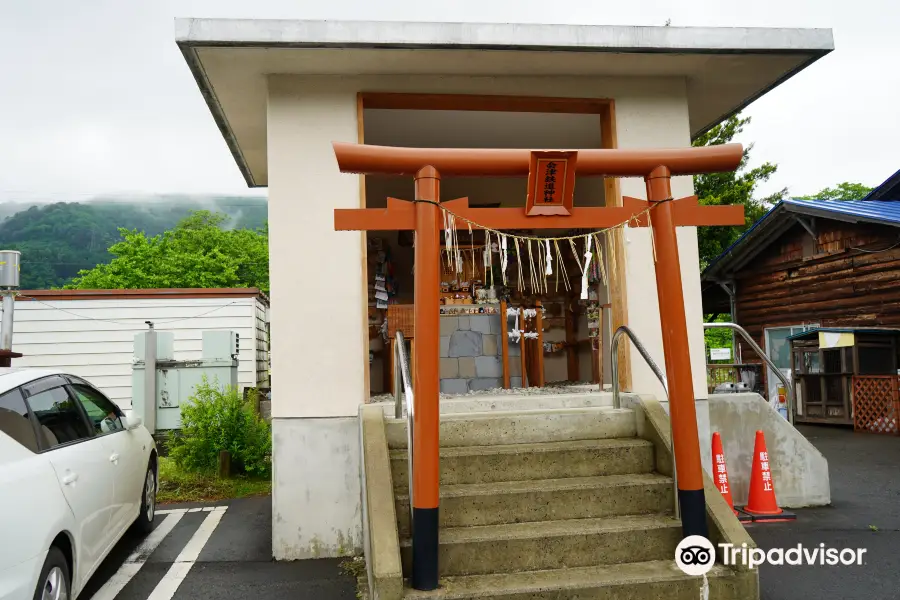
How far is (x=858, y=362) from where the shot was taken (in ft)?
42.8

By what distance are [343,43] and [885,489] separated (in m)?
7.48

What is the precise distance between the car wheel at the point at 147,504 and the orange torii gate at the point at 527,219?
3138 mm

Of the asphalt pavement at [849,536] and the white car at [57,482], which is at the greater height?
the white car at [57,482]

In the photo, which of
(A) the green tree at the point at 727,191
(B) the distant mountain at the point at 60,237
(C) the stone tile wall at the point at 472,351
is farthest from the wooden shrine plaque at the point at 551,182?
(B) the distant mountain at the point at 60,237

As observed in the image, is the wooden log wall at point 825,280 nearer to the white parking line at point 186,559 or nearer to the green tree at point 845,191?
the white parking line at point 186,559

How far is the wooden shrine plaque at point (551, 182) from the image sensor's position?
3.97 metres

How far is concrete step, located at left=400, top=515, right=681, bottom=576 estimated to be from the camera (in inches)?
155

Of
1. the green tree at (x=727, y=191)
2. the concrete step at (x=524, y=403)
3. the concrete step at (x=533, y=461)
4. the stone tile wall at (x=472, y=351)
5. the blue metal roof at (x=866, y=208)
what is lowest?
the concrete step at (x=533, y=461)

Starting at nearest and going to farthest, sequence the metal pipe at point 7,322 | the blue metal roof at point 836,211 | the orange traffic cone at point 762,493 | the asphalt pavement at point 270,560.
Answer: the asphalt pavement at point 270,560 < the orange traffic cone at point 762,493 < the metal pipe at point 7,322 < the blue metal roof at point 836,211

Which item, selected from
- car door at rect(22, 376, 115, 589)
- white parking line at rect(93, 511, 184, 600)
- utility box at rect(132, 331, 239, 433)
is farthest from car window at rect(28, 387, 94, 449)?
utility box at rect(132, 331, 239, 433)

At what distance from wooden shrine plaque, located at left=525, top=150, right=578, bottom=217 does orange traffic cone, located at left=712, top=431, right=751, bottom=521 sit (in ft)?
10.3

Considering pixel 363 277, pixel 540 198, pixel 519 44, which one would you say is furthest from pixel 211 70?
pixel 540 198

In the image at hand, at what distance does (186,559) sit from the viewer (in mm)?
5211

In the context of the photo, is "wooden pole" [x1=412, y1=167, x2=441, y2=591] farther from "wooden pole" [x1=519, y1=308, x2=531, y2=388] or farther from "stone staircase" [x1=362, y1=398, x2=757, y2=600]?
"wooden pole" [x1=519, y1=308, x2=531, y2=388]
